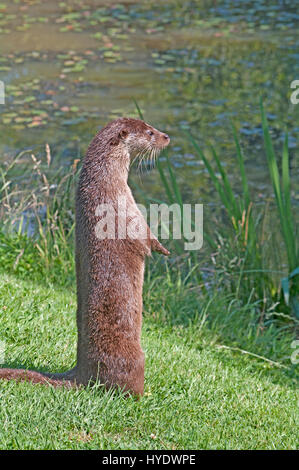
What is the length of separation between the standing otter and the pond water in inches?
216

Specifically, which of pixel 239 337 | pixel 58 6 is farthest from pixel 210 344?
pixel 58 6

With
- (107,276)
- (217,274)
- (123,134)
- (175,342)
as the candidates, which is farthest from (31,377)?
(217,274)

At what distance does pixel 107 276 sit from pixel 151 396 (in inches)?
30.4

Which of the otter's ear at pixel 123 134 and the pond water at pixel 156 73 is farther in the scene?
the pond water at pixel 156 73

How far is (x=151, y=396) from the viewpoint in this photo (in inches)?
167

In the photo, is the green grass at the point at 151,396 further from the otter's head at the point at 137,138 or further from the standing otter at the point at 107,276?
the otter's head at the point at 137,138

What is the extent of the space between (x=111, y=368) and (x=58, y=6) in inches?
632

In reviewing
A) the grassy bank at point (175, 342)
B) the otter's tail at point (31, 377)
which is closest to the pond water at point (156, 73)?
the grassy bank at point (175, 342)

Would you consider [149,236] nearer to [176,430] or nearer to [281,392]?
[176,430]

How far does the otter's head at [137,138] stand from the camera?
412cm

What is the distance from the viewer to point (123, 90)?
13.0m

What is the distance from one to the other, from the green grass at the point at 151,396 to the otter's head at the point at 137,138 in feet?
4.25

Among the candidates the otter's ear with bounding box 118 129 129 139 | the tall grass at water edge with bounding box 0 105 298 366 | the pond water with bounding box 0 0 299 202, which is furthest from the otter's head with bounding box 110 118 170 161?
the pond water with bounding box 0 0 299 202

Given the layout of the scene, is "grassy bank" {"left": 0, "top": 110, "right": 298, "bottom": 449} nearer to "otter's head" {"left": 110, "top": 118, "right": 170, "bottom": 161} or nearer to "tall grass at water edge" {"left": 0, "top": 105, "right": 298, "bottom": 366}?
"tall grass at water edge" {"left": 0, "top": 105, "right": 298, "bottom": 366}
